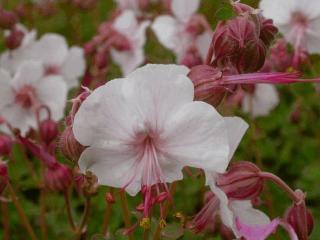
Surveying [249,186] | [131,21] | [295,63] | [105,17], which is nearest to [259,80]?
[249,186]

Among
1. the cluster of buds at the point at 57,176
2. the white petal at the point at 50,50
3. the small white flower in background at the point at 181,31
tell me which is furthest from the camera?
the white petal at the point at 50,50

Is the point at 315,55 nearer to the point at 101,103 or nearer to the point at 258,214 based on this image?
the point at 258,214

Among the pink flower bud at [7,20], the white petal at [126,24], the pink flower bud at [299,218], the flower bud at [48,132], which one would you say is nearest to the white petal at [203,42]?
the white petal at [126,24]

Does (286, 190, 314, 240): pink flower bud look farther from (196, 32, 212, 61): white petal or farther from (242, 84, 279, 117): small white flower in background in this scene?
(196, 32, 212, 61): white petal

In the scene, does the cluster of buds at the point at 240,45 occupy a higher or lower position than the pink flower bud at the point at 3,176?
higher

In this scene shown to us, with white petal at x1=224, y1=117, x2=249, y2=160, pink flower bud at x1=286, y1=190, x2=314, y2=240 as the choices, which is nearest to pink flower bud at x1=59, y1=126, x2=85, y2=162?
white petal at x1=224, y1=117, x2=249, y2=160

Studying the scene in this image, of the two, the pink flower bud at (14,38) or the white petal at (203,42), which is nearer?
the pink flower bud at (14,38)

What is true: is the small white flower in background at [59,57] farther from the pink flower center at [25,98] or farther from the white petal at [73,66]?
the pink flower center at [25,98]
